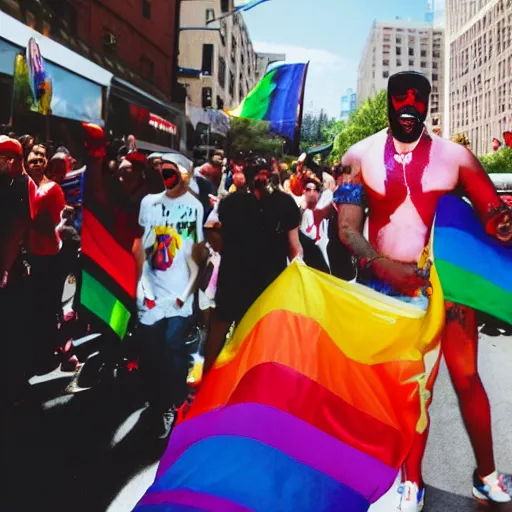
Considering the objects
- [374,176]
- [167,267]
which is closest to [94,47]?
[167,267]

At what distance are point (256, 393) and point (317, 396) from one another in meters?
0.24

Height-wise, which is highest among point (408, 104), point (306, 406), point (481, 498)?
point (408, 104)

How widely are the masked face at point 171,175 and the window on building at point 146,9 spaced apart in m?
15.9

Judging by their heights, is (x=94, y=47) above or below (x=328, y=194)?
above

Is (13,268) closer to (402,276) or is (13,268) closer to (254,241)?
(254,241)

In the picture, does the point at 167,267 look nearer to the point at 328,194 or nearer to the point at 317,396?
the point at 317,396

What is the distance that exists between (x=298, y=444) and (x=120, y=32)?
18391 mm

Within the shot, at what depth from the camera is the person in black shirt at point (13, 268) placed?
5.05 meters

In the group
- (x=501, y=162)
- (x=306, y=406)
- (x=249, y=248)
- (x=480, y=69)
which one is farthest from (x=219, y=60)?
(x=480, y=69)

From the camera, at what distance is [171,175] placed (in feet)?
15.7

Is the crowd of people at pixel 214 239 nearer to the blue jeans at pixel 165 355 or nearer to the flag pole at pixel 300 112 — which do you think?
the blue jeans at pixel 165 355

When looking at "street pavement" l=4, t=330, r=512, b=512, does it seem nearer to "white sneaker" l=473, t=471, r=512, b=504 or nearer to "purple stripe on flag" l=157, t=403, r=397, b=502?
"white sneaker" l=473, t=471, r=512, b=504

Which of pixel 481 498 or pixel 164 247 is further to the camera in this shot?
pixel 164 247

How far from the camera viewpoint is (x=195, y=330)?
6746 millimetres
